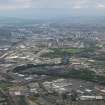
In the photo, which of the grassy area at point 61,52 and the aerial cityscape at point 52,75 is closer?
the aerial cityscape at point 52,75

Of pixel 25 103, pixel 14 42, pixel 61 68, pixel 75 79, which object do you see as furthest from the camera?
pixel 14 42

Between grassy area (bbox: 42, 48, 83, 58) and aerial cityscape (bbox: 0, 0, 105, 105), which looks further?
grassy area (bbox: 42, 48, 83, 58)

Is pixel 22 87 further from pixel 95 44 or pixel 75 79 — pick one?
pixel 95 44

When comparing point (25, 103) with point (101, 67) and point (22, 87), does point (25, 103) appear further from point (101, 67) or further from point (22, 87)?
point (101, 67)

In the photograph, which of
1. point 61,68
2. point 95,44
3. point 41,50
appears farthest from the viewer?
point 95,44

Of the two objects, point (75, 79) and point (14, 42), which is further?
point (14, 42)

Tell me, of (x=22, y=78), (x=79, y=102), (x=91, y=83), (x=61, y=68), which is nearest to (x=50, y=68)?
(x=61, y=68)

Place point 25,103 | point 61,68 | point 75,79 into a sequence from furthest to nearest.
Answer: point 61,68 < point 75,79 < point 25,103

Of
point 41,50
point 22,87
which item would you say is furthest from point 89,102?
point 41,50

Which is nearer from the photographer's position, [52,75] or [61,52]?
[52,75]
